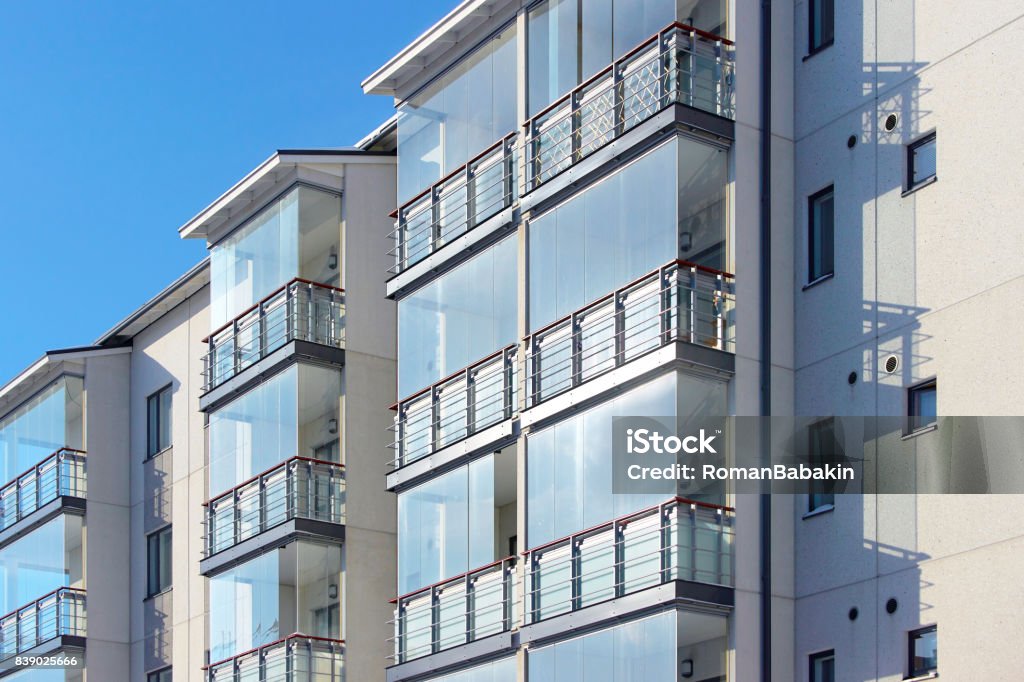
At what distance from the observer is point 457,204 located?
85.4ft

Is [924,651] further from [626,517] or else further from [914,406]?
[626,517]

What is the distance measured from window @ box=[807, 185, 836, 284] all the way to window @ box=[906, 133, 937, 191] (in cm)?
120

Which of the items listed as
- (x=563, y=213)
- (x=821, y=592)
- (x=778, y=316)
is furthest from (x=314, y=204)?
(x=821, y=592)

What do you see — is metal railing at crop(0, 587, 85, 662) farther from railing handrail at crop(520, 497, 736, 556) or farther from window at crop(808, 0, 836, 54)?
window at crop(808, 0, 836, 54)

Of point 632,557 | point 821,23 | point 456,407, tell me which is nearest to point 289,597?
point 456,407

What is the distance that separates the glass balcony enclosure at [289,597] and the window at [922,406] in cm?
1015

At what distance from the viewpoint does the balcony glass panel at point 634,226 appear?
70.6 feet

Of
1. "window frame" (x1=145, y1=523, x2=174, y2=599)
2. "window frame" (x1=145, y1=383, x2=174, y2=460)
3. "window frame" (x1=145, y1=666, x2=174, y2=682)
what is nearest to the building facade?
"window frame" (x1=145, y1=666, x2=174, y2=682)

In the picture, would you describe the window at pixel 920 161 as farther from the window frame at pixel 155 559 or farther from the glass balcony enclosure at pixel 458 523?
the window frame at pixel 155 559

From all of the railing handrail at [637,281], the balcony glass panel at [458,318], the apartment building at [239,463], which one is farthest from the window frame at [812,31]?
the apartment building at [239,463]

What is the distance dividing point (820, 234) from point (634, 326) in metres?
2.46

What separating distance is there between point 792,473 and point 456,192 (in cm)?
734

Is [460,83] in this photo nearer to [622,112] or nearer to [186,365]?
→ [622,112]

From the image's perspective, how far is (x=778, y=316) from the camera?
21578 millimetres
